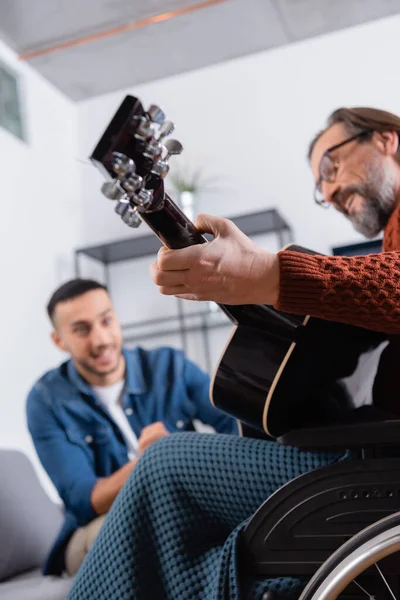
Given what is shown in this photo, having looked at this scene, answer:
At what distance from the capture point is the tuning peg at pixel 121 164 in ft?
2.06

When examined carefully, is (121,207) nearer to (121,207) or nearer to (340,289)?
(121,207)

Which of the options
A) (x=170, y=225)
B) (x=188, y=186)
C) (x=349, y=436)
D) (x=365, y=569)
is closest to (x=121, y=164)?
(x=170, y=225)

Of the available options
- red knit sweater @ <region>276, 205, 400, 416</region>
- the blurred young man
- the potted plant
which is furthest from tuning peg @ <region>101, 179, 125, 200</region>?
the potted plant

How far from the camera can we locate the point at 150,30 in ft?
10.3

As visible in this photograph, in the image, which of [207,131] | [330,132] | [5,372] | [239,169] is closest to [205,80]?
[207,131]

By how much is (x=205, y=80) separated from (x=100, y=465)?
232 cm

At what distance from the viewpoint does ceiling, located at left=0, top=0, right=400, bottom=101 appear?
2.97m

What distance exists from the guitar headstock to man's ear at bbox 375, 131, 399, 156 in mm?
959

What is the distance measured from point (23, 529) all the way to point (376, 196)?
1230 millimetres

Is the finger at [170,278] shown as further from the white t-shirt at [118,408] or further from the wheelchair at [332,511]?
the white t-shirt at [118,408]

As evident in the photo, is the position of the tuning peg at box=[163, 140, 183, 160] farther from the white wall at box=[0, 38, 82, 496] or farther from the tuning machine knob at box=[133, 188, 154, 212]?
the white wall at box=[0, 38, 82, 496]

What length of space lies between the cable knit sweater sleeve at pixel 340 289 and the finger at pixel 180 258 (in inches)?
4.1

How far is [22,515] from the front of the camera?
1853 mm

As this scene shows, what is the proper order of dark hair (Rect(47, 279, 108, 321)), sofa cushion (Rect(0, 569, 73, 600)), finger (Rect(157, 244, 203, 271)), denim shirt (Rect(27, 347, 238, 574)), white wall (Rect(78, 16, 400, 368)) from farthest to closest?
white wall (Rect(78, 16, 400, 368)) → dark hair (Rect(47, 279, 108, 321)) → denim shirt (Rect(27, 347, 238, 574)) → sofa cushion (Rect(0, 569, 73, 600)) → finger (Rect(157, 244, 203, 271))
